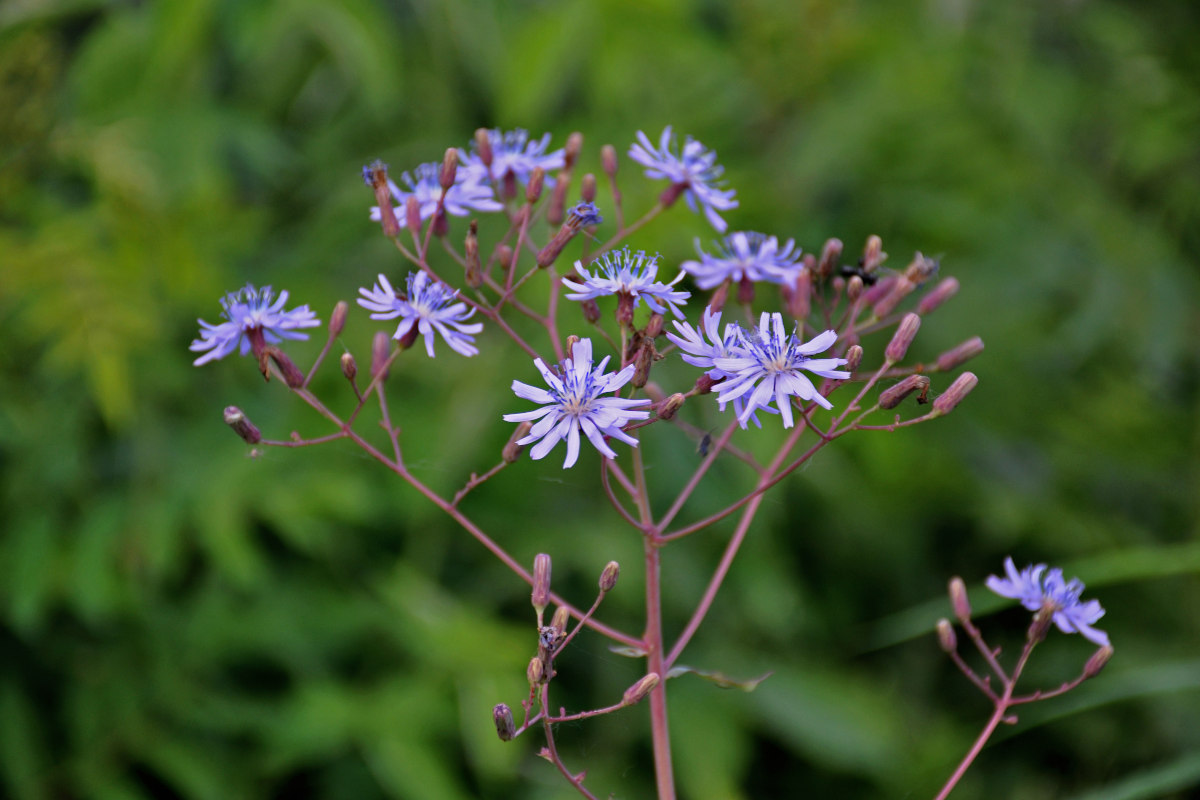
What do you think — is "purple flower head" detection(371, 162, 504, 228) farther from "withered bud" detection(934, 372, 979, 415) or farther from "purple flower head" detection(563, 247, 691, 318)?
"withered bud" detection(934, 372, 979, 415)

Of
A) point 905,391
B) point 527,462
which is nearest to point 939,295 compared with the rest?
point 905,391

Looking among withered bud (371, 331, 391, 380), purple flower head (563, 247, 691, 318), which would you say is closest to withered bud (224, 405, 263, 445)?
withered bud (371, 331, 391, 380)

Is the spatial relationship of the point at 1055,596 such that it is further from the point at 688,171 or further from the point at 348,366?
the point at 348,366

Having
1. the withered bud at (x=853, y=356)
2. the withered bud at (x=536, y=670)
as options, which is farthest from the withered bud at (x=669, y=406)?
the withered bud at (x=536, y=670)

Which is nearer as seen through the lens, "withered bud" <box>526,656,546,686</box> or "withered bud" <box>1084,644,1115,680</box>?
"withered bud" <box>526,656,546,686</box>

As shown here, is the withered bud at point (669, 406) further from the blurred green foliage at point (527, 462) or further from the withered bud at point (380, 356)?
the blurred green foliage at point (527, 462)

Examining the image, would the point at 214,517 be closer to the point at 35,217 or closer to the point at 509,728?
the point at 35,217

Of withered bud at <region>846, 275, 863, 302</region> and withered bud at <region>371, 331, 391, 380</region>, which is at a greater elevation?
withered bud at <region>371, 331, 391, 380</region>

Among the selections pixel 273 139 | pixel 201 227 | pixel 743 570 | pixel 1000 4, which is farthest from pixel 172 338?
pixel 1000 4
